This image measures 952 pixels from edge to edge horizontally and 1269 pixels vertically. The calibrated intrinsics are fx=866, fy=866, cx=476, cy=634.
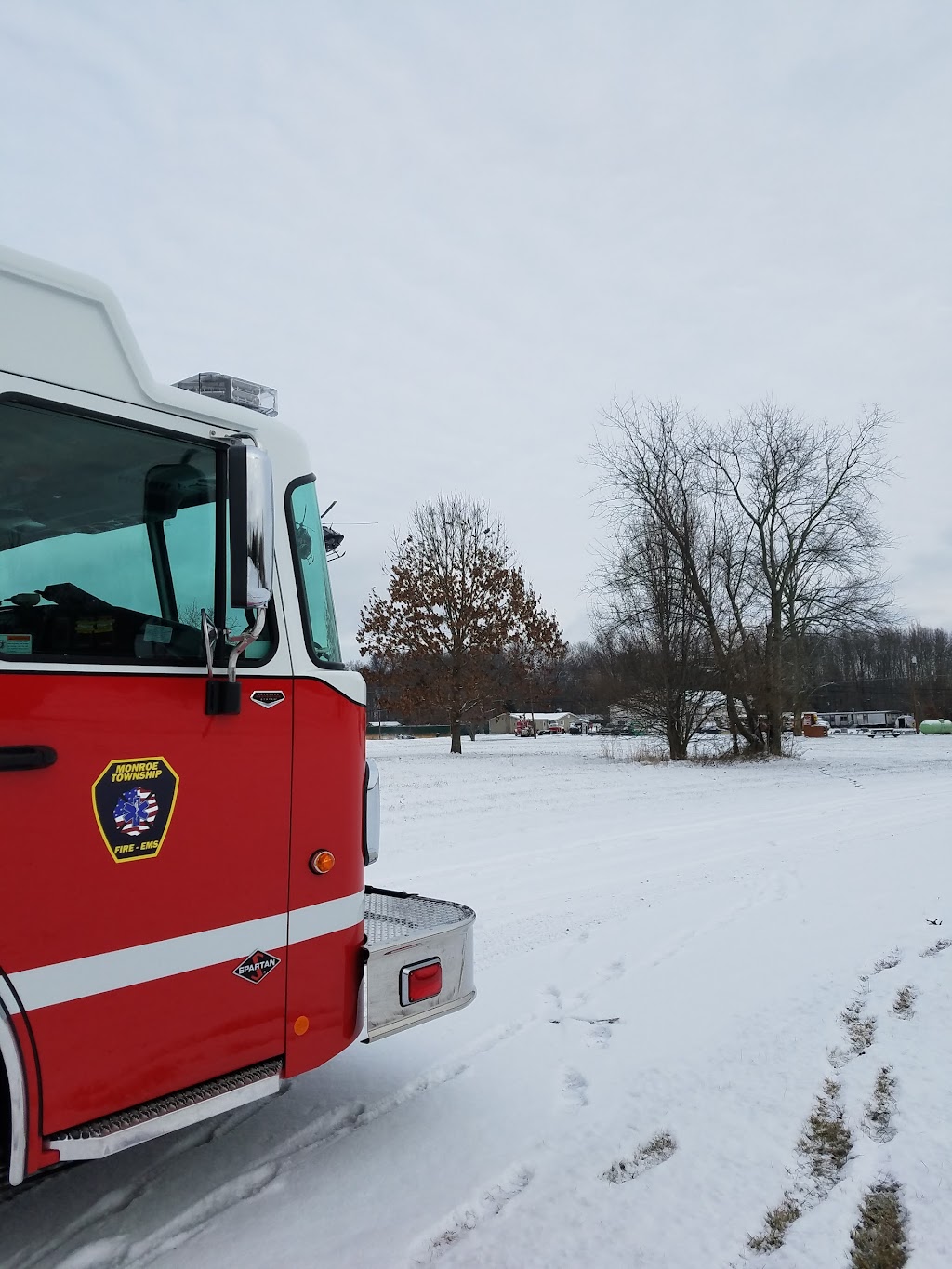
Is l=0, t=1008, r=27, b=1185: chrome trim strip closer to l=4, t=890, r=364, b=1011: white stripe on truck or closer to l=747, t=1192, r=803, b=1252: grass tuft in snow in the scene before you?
l=4, t=890, r=364, b=1011: white stripe on truck

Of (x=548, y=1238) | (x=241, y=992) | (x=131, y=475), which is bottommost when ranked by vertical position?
(x=548, y=1238)

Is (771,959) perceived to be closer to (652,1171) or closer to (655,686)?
(652,1171)

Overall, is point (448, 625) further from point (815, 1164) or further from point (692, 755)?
point (815, 1164)

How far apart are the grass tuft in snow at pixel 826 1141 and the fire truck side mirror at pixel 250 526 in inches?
111

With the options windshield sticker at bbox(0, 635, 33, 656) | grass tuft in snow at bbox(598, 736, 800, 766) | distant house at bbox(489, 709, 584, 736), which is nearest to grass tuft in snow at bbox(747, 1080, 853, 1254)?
windshield sticker at bbox(0, 635, 33, 656)

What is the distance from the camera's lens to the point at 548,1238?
2762mm

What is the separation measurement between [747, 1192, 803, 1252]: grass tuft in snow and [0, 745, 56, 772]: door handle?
2591 millimetres

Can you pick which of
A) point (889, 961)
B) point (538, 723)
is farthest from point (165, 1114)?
point (538, 723)

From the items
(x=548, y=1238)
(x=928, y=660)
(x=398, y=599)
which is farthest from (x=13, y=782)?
(x=928, y=660)

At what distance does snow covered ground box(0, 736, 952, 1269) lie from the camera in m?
2.75

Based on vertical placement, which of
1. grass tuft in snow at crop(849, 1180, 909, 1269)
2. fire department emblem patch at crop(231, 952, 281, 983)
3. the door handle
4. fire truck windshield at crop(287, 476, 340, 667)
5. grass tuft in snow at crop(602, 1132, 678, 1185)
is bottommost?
grass tuft in snow at crop(602, 1132, 678, 1185)

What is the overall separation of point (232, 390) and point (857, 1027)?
13.8 ft

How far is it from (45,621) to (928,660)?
408 feet

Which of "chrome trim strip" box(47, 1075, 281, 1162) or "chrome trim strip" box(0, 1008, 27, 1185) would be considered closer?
"chrome trim strip" box(0, 1008, 27, 1185)
